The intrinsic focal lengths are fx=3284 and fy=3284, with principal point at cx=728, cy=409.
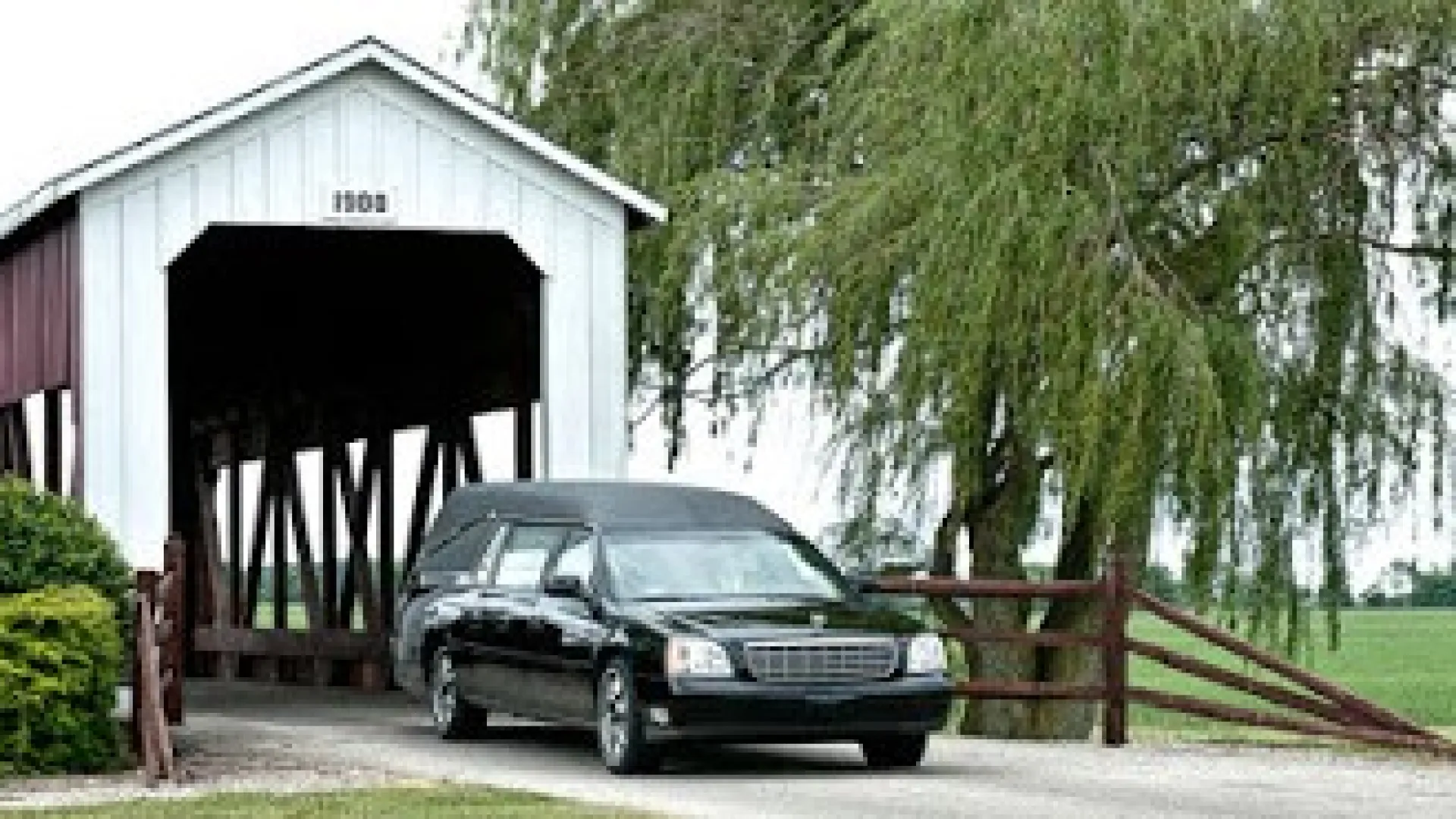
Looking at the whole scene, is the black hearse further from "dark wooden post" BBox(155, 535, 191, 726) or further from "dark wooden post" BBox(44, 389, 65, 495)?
"dark wooden post" BBox(44, 389, 65, 495)

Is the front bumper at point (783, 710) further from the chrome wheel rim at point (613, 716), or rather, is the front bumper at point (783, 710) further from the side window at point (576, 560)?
the side window at point (576, 560)

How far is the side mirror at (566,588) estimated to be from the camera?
1881 centimetres

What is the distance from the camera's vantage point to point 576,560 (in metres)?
19.3

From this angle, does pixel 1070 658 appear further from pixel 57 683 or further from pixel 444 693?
pixel 57 683


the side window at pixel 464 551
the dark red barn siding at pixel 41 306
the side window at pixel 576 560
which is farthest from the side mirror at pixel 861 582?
the dark red barn siding at pixel 41 306

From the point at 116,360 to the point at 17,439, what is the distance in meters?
6.37

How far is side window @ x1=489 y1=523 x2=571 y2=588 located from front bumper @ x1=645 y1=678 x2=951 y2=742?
2.27 metres

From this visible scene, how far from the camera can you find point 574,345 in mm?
24531

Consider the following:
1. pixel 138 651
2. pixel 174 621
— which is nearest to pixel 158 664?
pixel 138 651

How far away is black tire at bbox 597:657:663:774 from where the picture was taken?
705 inches

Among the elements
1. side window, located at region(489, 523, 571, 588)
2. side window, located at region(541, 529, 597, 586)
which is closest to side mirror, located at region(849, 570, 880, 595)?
side window, located at region(541, 529, 597, 586)

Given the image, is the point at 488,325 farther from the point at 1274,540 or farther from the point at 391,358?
the point at 1274,540

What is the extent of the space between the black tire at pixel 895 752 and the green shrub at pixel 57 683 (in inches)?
178

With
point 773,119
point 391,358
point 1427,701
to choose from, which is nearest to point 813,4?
point 773,119
